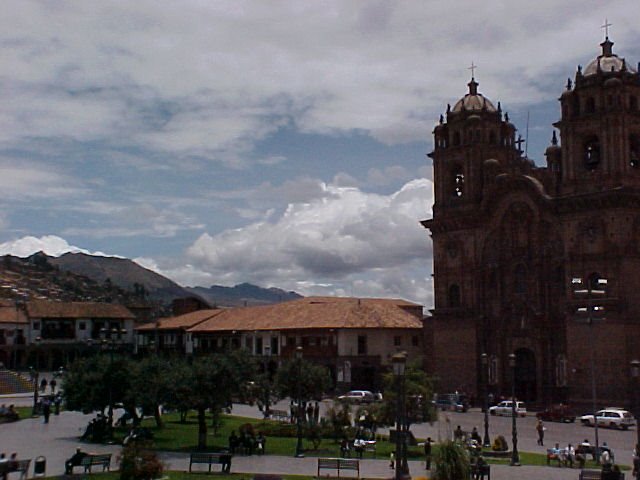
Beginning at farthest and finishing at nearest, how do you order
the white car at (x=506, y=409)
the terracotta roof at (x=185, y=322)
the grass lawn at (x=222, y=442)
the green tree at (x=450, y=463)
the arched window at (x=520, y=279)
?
the terracotta roof at (x=185, y=322), the arched window at (x=520, y=279), the white car at (x=506, y=409), the grass lawn at (x=222, y=442), the green tree at (x=450, y=463)

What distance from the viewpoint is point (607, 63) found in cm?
5316

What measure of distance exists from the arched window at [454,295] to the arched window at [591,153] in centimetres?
1287

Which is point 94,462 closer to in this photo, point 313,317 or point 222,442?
point 222,442

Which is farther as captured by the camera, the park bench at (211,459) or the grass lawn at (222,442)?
the grass lawn at (222,442)

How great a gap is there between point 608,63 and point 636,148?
221 inches

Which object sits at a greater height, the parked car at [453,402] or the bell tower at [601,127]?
the bell tower at [601,127]

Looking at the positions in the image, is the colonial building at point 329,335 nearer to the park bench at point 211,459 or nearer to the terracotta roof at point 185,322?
the terracotta roof at point 185,322

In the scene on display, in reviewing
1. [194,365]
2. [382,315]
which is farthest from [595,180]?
[194,365]

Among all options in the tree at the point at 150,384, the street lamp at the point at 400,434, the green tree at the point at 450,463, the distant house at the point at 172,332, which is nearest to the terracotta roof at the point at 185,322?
the distant house at the point at 172,332

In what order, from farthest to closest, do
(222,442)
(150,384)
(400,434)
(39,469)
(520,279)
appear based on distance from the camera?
(520,279), (222,442), (150,384), (39,469), (400,434)

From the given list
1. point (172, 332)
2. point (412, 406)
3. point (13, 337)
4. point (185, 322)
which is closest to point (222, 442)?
point (412, 406)

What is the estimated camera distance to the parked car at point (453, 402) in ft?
176

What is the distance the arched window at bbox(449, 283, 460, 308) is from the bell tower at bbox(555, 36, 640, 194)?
36.0 feet

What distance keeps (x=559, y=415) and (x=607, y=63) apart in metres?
22.1
